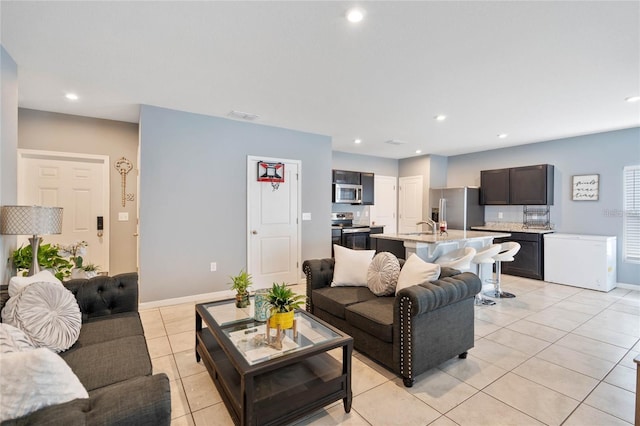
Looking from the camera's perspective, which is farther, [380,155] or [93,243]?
[380,155]

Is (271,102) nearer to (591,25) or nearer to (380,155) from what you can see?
(591,25)

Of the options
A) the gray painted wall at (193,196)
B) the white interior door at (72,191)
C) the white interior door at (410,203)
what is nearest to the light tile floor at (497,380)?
the gray painted wall at (193,196)

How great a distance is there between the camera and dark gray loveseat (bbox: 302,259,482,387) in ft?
7.06

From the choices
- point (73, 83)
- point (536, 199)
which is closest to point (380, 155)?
point (536, 199)

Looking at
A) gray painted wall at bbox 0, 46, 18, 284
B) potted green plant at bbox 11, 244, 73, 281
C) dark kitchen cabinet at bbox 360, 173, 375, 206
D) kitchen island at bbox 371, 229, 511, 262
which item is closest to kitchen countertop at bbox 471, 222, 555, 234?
kitchen island at bbox 371, 229, 511, 262

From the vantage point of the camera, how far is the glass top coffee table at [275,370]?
65.2 inches

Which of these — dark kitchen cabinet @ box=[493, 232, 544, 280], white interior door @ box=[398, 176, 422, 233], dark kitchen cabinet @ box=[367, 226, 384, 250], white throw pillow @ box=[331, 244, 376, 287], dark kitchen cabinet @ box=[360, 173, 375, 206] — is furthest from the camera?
white interior door @ box=[398, 176, 422, 233]

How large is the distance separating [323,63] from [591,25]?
77.4 inches

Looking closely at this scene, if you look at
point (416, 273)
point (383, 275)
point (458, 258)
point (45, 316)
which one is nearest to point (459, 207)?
point (458, 258)

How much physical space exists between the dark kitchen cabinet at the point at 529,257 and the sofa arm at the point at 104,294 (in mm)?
6108

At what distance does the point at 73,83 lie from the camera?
316 cm

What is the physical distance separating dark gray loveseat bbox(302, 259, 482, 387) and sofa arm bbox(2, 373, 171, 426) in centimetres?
157

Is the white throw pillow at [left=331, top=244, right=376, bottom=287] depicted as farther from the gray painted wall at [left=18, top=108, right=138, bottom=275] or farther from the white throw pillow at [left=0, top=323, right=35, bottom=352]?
the gray painted wall at [left=18, top=108, right=138, bottom=275]

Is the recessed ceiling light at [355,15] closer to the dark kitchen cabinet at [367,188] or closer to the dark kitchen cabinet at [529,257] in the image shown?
the dark kitchen cabinet at [367,188]
